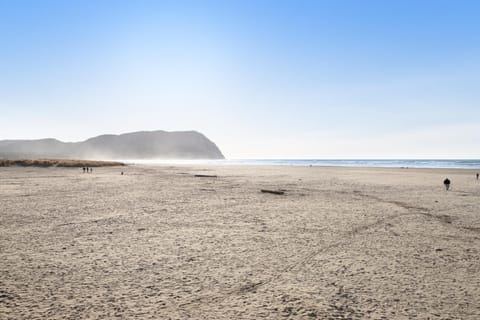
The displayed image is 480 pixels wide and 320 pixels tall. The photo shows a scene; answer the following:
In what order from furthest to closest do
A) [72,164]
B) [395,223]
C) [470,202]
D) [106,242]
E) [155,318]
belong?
[72,164] < [470,202] < [395,223] < [106,242] < [155,318]

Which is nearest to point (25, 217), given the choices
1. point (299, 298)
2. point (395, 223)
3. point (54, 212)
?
point (54, 212)

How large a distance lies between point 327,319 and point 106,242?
5.53m

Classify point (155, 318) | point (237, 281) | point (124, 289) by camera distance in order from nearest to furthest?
1. point (155, 318)
2. point (124, 289)
3. point (237, 281)

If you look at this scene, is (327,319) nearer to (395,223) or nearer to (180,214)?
(395,223)

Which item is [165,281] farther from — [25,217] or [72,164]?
[72,164]

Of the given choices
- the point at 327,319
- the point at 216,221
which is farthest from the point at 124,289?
the point at 216,221

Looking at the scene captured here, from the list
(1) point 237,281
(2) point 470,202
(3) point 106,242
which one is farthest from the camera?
(2) point 470,202

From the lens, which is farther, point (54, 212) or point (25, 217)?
point (54, 212)

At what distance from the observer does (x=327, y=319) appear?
3.92m

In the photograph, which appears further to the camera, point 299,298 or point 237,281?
point 237,281

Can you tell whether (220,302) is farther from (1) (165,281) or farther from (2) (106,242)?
(2) (106,242)

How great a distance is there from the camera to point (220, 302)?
14.3 feet

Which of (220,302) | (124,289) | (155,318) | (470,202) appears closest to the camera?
(155,318)

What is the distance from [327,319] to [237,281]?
162 cm
